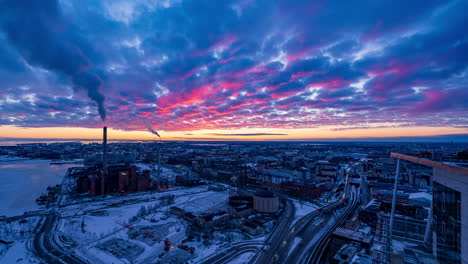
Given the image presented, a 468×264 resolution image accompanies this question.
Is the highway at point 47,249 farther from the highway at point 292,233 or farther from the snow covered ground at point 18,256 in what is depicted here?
the highway at point 292,233

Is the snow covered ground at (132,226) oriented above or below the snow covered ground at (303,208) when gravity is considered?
above

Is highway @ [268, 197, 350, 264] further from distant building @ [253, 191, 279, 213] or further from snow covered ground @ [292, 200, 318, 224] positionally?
distant building @ [253, 191, 279, 213]

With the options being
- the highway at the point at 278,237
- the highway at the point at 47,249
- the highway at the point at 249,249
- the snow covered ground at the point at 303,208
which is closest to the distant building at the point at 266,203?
the highway at the point at 278,237

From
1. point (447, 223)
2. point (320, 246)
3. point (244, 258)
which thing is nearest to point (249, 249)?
point (244, 258)

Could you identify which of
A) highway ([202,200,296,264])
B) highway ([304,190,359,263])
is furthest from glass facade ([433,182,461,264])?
highway ([202,200,296,264])

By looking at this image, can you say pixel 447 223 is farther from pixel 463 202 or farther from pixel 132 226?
pixel 132 226

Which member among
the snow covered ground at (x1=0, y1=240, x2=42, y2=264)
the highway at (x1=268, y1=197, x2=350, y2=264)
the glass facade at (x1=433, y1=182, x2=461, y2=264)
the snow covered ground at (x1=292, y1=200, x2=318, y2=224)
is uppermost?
the glass facade at (x1=433, y1=182, x2=461, y2=264)

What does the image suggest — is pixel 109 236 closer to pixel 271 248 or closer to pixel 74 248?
pixel 74 248

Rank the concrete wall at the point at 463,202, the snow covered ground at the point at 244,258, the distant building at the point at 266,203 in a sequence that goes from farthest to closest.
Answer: the distant building at the point at 266,203, the snow covered ground at the point at 244,258, the concrete wall at the point at 463,202
